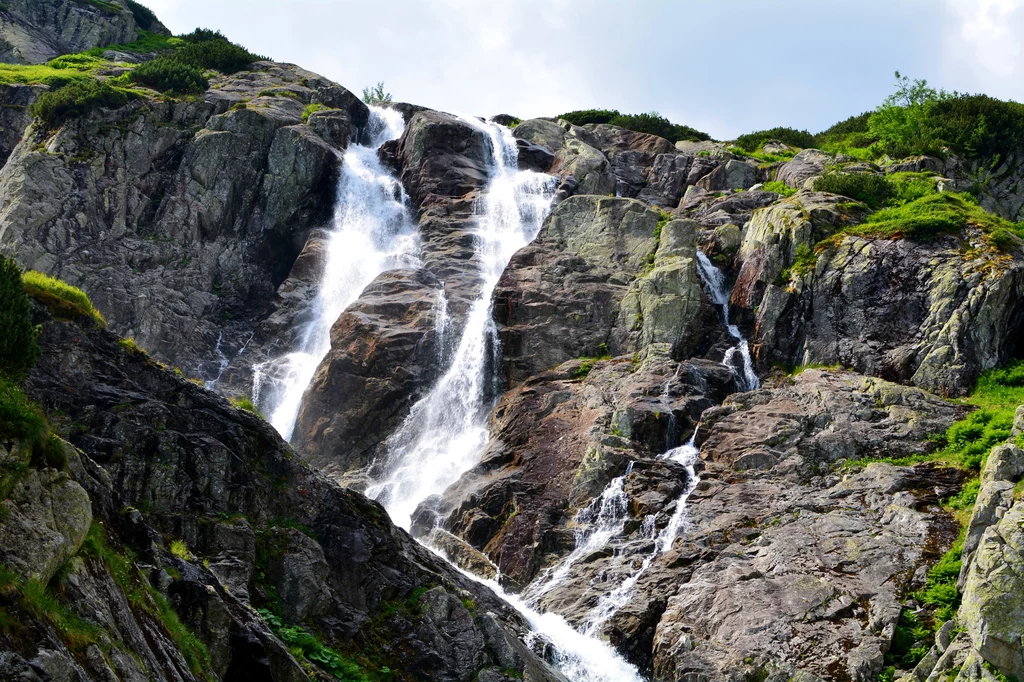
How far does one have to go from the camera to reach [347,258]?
46.1 meters

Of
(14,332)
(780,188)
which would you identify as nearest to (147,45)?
(780,188)

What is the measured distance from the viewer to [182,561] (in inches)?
537

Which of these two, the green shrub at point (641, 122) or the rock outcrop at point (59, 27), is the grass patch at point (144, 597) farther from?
the rock outcrop at point (59, 27)

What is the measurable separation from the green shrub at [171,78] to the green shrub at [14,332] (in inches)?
1670

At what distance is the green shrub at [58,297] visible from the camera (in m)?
18.0

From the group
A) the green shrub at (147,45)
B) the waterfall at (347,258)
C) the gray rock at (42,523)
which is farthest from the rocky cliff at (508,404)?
the green shrub at (147,45)

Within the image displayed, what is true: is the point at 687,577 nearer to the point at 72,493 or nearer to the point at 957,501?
the point at 957,501

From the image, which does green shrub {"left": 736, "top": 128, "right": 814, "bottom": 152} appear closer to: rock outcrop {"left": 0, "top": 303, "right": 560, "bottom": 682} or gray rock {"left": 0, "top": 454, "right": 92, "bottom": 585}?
rock outcrop {"left": 0, "top": 303, "right": 560, "bottom": 682}

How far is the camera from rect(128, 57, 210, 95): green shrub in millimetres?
A: 52750

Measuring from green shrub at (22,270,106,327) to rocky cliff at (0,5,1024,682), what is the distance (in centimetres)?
13

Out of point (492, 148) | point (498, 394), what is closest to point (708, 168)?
point (492, 148)

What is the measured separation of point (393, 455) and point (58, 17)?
5944 cm

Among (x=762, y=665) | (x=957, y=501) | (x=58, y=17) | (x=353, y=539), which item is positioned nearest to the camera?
(x=353, y=539)

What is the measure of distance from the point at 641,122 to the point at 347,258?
26195mm
